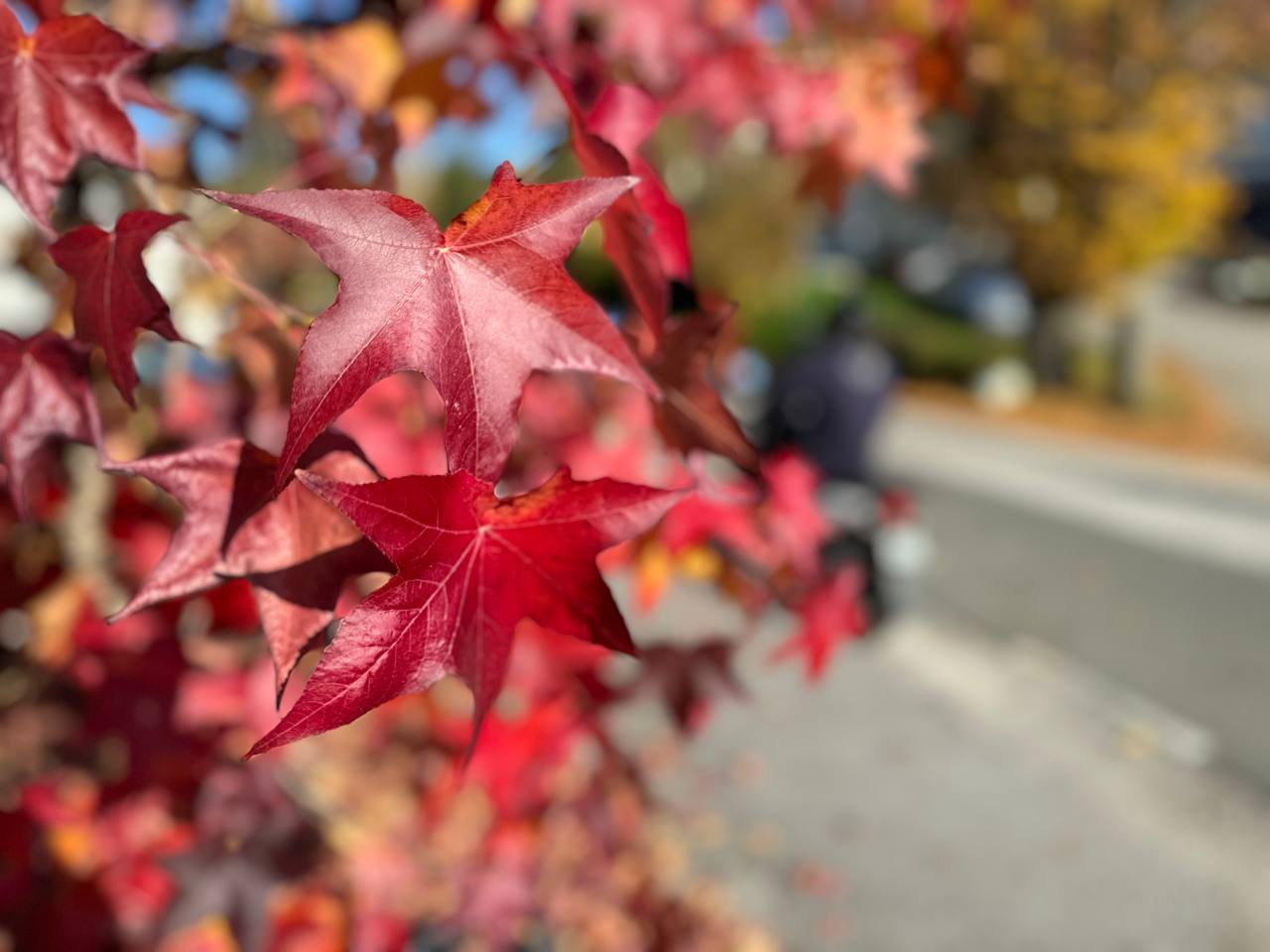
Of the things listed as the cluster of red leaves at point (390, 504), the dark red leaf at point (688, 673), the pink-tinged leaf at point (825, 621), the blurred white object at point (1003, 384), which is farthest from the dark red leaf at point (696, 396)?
the blurred white object at point (1003, 384)

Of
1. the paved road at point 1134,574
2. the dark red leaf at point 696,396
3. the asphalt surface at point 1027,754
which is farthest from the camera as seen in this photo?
the paved road at point 1134,574

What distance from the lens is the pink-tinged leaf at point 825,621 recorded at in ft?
4.09

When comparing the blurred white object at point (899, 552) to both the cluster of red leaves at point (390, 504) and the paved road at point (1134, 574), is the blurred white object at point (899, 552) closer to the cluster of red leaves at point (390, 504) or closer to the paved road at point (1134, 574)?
the paved road at point (1134, 574)

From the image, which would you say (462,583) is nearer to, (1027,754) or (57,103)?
(57,103)

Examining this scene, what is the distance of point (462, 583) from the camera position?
0.43 meters

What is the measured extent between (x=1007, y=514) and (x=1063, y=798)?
247cm

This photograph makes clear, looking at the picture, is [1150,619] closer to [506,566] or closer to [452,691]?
[452,691]

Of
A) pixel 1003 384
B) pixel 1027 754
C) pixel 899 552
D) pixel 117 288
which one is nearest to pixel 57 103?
pixel 117 288

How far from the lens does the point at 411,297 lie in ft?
1.28

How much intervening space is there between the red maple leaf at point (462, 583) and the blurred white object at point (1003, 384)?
7.56m

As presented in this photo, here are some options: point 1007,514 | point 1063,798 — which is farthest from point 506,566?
point 1007,514

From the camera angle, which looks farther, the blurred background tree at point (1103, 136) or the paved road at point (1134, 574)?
the blurred background tree at point (1103, 136)

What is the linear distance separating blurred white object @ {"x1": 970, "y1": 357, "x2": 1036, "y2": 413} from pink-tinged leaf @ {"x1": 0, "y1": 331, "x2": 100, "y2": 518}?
24.9 ft

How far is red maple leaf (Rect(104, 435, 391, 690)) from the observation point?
1.49 feet
